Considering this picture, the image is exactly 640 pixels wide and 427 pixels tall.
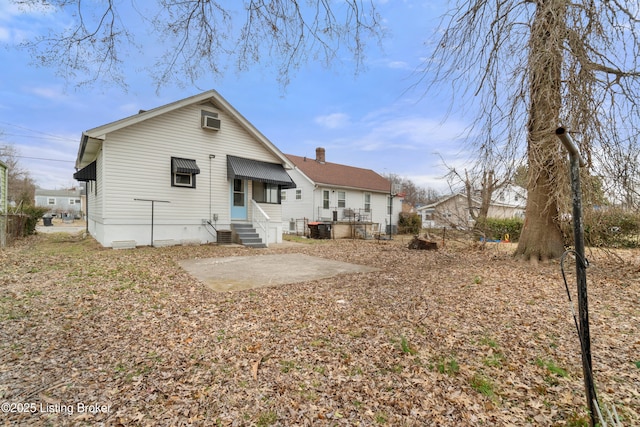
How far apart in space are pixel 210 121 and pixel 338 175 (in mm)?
12546

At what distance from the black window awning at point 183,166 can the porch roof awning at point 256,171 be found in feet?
4.90

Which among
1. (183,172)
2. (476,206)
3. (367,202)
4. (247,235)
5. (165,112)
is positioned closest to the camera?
(165,112)

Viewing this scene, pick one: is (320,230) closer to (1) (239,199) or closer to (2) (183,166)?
(1) (239,199)

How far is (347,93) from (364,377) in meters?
5.53

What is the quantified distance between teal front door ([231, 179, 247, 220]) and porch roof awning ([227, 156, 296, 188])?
2.13 feet

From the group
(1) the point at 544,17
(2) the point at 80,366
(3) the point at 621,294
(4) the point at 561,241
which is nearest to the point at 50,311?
(2) the point at 80,366

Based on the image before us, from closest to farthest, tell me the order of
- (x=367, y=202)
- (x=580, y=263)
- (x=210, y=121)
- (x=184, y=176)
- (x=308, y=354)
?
(x=580, y=263)
(x=308, y=354)
(x=184, y=176)
(x=210, y=121)
(x=367, y=202)

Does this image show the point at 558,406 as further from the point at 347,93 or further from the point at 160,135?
the point at 160,135

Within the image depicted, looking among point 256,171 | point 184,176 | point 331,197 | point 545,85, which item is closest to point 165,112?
point 184,176

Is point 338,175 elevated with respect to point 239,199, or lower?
elevated

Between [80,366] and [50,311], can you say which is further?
[50,311]

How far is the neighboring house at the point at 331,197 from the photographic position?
2023cm

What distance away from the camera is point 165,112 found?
428 inches

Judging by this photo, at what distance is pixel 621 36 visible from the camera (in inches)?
189
